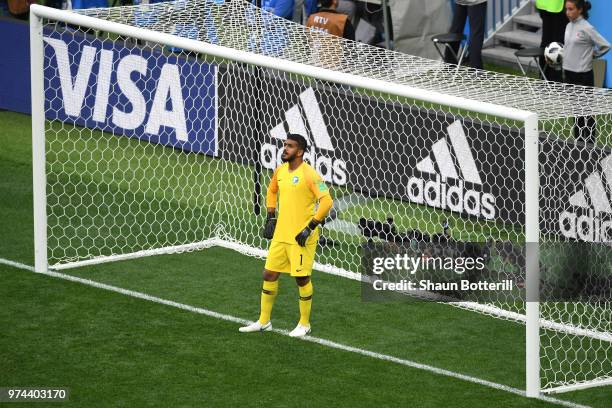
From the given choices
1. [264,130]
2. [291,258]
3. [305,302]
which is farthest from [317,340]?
[264,130]

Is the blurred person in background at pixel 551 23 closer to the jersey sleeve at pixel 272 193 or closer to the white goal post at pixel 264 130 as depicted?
the white goal post at pixel 264 130

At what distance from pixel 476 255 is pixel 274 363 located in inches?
116

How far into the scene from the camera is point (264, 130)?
51.6ft

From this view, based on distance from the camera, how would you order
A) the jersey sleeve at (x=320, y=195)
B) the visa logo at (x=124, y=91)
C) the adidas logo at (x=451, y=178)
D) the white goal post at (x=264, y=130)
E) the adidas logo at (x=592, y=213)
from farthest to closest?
1. the visa logo at (x=124, y=91)
2. the adidas logo at (x=451, y=178)
3. the adidas logo at (x=592, y=213)
4. the white goal post at (x=264, y=130)
5. the jersey sleeve at (x=320, y=195)

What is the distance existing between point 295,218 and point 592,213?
291cm

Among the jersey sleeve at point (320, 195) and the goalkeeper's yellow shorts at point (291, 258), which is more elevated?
the jersey sleeve at point (320, 195)

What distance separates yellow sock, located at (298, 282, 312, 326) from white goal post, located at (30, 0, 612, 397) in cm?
174

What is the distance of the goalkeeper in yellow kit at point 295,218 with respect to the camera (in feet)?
37.8

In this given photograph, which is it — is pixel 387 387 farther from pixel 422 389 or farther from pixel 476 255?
pixel 476 255

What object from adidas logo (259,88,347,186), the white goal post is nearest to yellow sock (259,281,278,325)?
the white goal post

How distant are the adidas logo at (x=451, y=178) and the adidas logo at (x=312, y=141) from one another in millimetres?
899

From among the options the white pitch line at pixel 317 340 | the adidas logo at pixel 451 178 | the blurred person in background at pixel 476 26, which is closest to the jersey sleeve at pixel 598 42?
the blurred person in background at pixel 476 26
